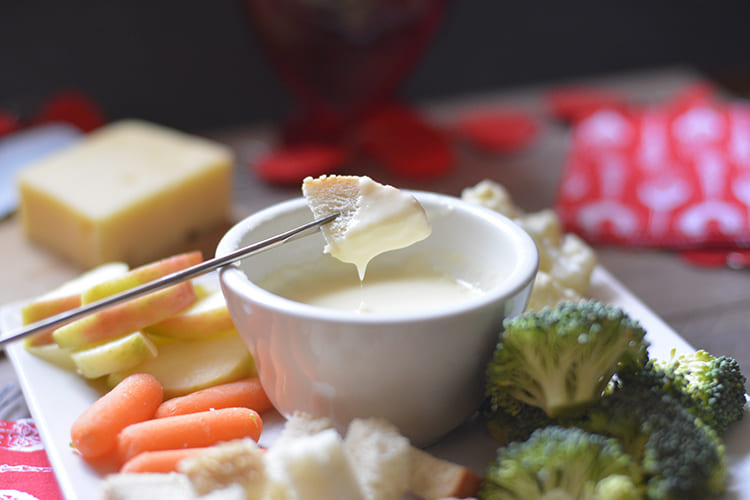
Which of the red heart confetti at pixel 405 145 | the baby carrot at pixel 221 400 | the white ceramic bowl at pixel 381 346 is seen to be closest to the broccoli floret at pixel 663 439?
the white ceramic bowl at pixel 381 346

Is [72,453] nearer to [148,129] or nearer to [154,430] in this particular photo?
[154,430]

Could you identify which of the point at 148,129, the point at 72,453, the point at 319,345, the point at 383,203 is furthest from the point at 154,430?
the point at 148,129

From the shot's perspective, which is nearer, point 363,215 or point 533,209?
point 363,215

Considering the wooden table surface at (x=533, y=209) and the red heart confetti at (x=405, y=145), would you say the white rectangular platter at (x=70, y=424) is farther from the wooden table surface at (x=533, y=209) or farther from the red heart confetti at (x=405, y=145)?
the red heart confetti at (x=405, y=145)

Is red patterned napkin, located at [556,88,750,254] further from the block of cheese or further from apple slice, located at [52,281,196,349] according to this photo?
apple slice, located at [52,281,196,349]

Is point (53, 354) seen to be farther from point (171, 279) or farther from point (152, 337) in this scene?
point (171, 279)

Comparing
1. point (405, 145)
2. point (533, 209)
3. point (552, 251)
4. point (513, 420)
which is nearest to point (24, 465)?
point (513, 420)
